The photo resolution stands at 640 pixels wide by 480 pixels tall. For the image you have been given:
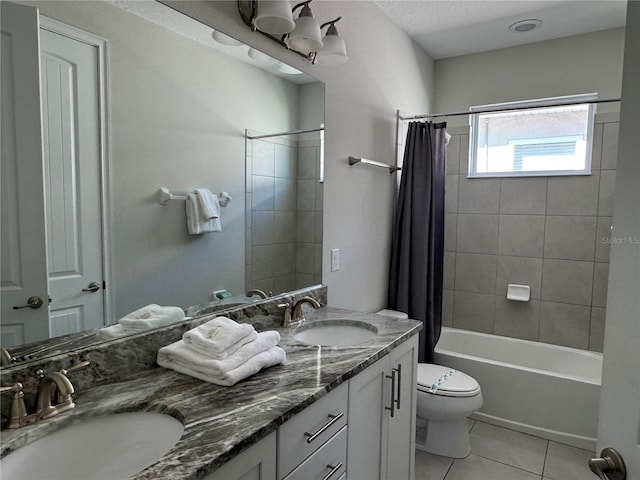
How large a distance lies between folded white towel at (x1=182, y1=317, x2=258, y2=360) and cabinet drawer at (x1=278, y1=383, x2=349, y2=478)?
293mm

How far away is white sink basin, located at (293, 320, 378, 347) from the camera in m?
1.81

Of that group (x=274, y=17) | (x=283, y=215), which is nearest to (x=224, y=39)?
(x=274, y=17)

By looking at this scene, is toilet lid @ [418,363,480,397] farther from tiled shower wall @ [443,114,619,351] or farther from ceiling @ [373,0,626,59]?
ceiling @ [373,0,626,59]

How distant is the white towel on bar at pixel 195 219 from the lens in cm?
148

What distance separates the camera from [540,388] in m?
2.62

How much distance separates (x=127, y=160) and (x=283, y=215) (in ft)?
2.76

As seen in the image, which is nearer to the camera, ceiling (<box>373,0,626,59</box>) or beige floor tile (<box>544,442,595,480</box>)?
beige floor tile (<box>544,442,595,480</box>)

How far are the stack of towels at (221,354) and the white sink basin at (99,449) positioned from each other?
0.64 ft

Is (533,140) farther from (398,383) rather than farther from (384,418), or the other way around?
(384,418)

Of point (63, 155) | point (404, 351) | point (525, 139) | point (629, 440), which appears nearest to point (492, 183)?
point (525, 139)

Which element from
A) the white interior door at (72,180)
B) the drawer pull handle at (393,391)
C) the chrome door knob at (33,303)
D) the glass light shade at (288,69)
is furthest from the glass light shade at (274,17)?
the drawer pull handle at (393,391)

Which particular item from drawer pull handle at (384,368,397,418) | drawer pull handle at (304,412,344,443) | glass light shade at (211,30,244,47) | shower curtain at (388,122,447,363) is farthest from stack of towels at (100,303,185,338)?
shower curtain at (388,122,447,363)

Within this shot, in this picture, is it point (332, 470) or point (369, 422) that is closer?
point (332, 470)

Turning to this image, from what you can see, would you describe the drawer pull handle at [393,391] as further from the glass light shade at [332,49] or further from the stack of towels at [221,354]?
the glass light shade at [332,49]
